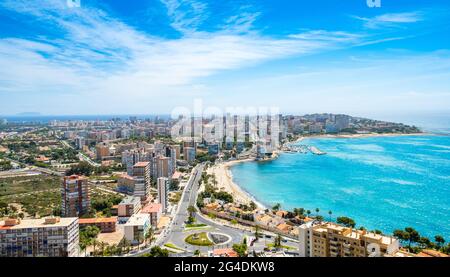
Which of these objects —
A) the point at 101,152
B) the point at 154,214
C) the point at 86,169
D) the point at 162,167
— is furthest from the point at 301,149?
the point at 154,214

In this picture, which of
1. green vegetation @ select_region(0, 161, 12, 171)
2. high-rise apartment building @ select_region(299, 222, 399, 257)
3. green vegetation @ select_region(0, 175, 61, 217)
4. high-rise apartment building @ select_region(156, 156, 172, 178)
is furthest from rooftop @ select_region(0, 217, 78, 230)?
high-rise apartment building @ select_region(156, 156, 172, 178)

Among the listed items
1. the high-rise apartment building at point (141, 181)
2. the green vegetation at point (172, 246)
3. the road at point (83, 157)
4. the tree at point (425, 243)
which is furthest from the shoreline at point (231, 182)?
the road at point (83, 157)

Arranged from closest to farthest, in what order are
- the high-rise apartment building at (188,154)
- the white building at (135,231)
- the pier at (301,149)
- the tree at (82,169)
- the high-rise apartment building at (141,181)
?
the white building at (135,231)
the high-rise apartment building at (141,181)
the tree at (82,169)
the high-rise apartment building at (188,154)
the pier at (301,149)

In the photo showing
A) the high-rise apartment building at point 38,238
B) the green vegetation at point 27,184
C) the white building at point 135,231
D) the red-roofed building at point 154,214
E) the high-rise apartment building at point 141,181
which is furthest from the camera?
the high-rise apartment building at point 141,181

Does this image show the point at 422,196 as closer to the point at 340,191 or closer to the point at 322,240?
the point at 340,191

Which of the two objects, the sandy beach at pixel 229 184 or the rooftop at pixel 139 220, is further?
the sandy beach at pixel 229 184

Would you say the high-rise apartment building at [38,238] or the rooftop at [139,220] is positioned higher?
the high-rise apartment building at [38,238]

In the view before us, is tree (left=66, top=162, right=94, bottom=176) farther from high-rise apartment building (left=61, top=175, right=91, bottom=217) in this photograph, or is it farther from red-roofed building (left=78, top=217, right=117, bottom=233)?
red-roofed building (left=78, top=217, right=117, bottom=233)

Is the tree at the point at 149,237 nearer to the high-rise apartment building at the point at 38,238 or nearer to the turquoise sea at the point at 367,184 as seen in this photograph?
the high-rise apartment building at the point at 38,238
